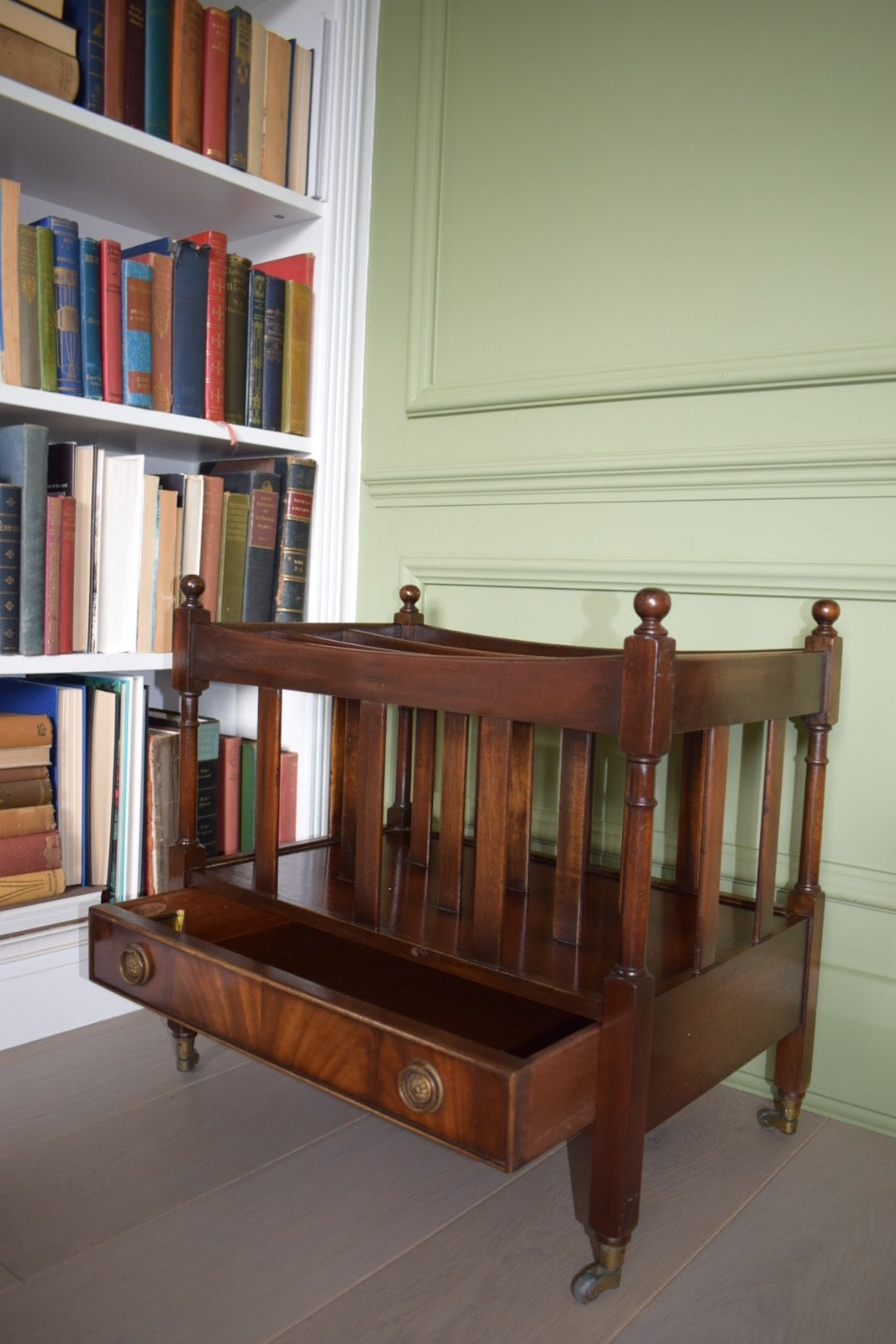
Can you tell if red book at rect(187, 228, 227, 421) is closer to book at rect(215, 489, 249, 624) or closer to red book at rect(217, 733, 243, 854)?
book at rect(215, 489, 249, 624)

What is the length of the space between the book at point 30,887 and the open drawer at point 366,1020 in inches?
12.9

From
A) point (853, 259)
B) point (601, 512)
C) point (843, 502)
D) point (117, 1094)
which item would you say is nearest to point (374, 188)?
point (601, 512)

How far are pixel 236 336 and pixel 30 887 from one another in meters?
0.87

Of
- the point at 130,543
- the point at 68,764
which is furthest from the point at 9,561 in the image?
the point at 68,764

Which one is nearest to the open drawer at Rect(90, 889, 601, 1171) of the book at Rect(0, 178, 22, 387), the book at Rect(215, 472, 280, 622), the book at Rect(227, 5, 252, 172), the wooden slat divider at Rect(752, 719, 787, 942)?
the wooden slat divider at Rect(752, 719, 787, 942)

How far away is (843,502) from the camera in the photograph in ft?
4.03

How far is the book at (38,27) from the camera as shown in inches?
50.4

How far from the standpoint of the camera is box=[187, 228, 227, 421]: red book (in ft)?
5.04

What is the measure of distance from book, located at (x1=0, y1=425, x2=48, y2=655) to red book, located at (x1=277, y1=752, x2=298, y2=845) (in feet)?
1.56

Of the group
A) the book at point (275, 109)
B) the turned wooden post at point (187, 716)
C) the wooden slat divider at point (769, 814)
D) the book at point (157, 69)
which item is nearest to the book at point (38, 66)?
the book at point (157, 69)

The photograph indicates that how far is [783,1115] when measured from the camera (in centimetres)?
122

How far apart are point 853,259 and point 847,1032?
935 millimetres

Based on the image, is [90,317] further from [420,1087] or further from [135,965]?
[420,1087]

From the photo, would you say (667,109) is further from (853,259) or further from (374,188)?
(374,188)
